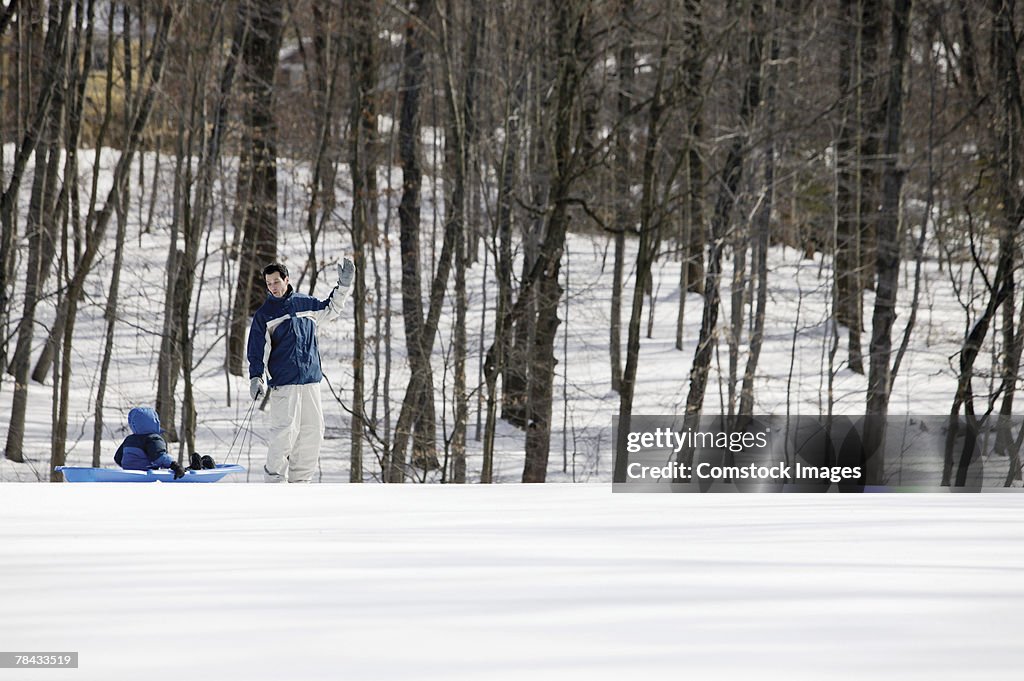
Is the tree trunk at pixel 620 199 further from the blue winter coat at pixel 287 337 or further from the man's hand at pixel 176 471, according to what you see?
the man's hand at pixel 176 471

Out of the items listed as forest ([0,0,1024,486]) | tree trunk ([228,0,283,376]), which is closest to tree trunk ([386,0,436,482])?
forest ([0,0,1024,486])

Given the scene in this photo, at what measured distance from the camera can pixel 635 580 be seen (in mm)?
2896

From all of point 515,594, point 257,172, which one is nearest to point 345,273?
point 515,594

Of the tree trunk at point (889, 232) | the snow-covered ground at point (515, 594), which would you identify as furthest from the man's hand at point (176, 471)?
the tree trunk at point (889, 232)

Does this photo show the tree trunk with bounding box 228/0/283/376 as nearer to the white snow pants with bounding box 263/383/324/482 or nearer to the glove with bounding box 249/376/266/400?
the white snow pants with bounding box 263/383/324/482

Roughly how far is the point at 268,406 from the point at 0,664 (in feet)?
20.1

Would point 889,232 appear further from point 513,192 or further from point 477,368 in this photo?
point 477,368

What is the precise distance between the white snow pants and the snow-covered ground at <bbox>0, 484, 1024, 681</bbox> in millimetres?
3315

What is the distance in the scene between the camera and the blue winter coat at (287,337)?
25.6 ft

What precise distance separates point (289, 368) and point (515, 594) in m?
5.47

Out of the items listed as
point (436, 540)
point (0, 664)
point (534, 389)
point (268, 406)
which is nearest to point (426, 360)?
point (534, 389)

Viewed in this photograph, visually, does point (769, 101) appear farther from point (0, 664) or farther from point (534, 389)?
point (0, 664)

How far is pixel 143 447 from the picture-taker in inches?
311

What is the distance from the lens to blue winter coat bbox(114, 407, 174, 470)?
786 centimetres
